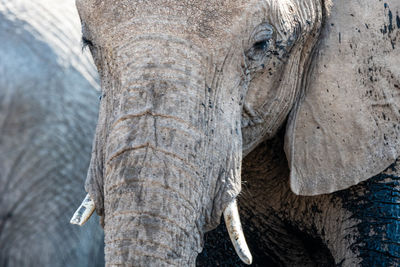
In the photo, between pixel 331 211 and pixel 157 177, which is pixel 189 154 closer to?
pixel 157 177

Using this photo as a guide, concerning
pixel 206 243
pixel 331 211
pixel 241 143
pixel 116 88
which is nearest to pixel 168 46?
pixel 116 88

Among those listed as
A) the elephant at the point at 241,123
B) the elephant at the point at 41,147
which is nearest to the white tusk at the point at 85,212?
the elephant at the point at 241,123

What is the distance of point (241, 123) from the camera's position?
2.38 meters

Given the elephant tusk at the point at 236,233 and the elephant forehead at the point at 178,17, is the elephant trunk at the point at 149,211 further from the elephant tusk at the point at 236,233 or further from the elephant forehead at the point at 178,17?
the elephant forehead at the point at 178,17

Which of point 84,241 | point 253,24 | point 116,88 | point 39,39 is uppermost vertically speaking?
point 39,39

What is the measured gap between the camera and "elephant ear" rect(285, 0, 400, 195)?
250 cm

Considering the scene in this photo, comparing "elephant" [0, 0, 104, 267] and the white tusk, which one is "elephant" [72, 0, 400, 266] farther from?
"elephant" [0, 0, 104, 267]

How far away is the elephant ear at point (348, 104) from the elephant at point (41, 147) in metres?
1.19

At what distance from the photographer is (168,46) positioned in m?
2.14

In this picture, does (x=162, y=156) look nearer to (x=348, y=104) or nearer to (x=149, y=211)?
(x=149, y=211)

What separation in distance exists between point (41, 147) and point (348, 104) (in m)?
1.35

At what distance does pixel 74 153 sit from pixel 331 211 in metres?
1.20

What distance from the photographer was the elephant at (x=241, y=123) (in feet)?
6.77

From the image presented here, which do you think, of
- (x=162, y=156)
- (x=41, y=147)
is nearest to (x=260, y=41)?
(x=162, y=156)
